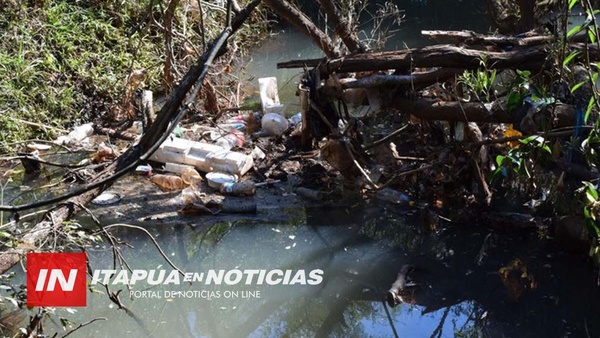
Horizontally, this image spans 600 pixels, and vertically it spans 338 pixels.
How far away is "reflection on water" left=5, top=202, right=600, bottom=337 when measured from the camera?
346 cm

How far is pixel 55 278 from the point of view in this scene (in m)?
3.15

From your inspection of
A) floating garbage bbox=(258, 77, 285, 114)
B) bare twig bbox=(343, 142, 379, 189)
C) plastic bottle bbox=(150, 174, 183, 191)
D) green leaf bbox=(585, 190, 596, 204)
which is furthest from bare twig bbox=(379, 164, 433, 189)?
green leaf bbox=(585, 190, 596, 204)

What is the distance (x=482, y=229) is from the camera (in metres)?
4.16

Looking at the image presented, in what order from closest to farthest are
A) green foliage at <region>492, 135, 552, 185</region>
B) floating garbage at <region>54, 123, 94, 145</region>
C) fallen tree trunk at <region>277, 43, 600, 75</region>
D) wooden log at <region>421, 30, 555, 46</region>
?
green foliage at <region>492, 135, 552, 185</region> → fallen tree trunk at <region>277, 43, 600, 75</region> → wooden log at <region>421, 30, 555, 46</region> → floating garbage at <region>54, 123, 94, 145</region>

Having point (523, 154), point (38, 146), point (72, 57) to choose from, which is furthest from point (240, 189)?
point (72, 57)

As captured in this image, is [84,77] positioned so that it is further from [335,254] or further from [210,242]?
[335,254]

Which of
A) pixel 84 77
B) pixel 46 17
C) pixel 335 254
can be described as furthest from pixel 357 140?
pixel 46 17

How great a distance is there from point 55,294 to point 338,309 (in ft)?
4.21

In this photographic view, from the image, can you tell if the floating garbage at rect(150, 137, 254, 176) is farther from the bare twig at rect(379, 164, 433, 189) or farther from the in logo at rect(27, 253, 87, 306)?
the in logo at rect(27, 253, 87, 306)

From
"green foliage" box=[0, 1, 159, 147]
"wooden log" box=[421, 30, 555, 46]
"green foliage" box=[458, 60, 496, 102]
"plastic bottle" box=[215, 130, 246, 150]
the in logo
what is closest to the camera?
the in logo

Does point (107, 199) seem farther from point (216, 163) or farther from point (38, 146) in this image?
point (38, 146)

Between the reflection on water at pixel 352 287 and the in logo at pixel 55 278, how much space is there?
246 millimetres

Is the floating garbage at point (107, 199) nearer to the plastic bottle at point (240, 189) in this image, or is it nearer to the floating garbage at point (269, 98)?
the plastic bottle at point (240, 189)

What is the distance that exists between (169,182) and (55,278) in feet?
5.52
